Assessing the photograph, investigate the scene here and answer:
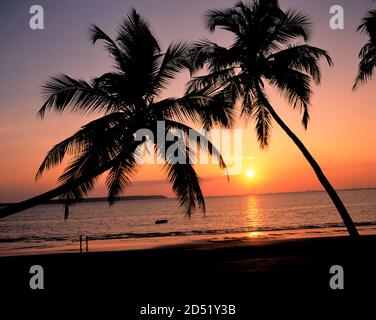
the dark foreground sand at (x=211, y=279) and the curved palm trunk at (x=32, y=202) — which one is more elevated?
the curved palm trunk at (x=32, y=202)

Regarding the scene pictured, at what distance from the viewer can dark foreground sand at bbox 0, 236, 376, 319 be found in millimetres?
8102

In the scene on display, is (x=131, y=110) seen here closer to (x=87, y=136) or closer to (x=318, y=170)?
(x=87, y=136)

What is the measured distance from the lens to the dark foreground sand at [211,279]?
26.6 ft

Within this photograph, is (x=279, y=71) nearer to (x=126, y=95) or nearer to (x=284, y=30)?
(x=284, y=30)

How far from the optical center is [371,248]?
1282cm

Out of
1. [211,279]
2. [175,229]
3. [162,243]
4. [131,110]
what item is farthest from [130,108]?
[175,229]

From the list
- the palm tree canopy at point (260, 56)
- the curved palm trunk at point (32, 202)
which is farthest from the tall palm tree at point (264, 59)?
the curved palm trunk at point (32, 202)

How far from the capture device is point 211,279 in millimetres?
10164

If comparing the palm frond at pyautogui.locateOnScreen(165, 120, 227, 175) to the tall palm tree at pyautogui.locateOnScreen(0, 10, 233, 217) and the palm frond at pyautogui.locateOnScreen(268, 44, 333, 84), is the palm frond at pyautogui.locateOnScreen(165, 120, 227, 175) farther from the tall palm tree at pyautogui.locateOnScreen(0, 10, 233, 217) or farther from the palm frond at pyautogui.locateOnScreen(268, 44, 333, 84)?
the palm frond at pyautogui.locateOnScreen(268, 44, 333, 84)

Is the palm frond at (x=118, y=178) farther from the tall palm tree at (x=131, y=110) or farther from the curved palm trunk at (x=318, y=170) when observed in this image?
the curved palm trunk at (x=318, y=170)

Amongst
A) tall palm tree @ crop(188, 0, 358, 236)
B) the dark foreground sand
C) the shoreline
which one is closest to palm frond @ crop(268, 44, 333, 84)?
tall palm tree @ crop(188, 0, 358, 236)

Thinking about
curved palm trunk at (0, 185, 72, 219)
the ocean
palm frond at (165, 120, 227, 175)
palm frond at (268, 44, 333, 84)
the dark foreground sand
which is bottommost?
the ocean

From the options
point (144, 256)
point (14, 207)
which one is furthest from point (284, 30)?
point (14, 207)

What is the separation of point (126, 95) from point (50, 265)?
5.91 metres
